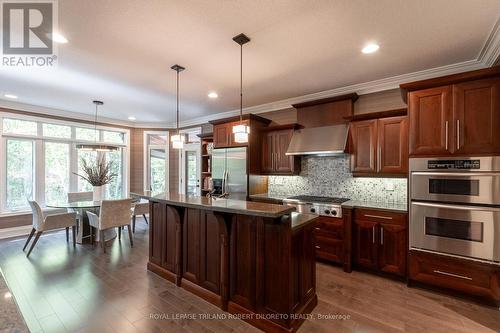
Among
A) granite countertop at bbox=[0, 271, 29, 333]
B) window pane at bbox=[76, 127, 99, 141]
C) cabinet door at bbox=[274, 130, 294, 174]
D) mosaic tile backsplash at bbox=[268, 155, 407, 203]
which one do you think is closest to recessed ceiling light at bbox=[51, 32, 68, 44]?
granite countertop at bbox=[0, 271, 29, 333]

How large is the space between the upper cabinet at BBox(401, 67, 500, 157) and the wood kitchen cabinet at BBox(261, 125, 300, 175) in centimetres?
191

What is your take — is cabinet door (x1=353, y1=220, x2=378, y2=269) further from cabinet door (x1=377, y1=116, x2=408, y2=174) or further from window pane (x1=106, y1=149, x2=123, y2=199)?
window pane (x1=106, y1=149, x2=123, y2=199)

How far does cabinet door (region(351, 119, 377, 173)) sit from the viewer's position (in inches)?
138

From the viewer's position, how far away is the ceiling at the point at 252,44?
2023 mm

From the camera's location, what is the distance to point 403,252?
3.00m

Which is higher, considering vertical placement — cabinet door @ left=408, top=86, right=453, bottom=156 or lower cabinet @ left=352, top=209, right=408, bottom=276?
cabinet door @ left=408, top=86, right=453, bottom=156

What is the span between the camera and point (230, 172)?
4809 millimetres

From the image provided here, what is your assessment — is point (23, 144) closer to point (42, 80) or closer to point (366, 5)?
point (42, 80)

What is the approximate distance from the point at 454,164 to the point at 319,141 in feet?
5.89

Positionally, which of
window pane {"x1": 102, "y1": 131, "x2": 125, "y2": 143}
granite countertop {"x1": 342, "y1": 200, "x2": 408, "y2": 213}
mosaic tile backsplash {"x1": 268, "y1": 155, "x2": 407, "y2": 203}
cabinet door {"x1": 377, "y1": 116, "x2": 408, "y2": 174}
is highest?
window pane {"x1": 102, "y1": 131, "x2": 125, "y2": 143}

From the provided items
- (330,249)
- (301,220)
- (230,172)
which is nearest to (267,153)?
(230,172)

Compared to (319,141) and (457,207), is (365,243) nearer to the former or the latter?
(457,207)

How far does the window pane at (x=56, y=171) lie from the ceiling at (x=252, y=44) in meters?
1.65

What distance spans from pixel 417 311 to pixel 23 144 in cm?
745
